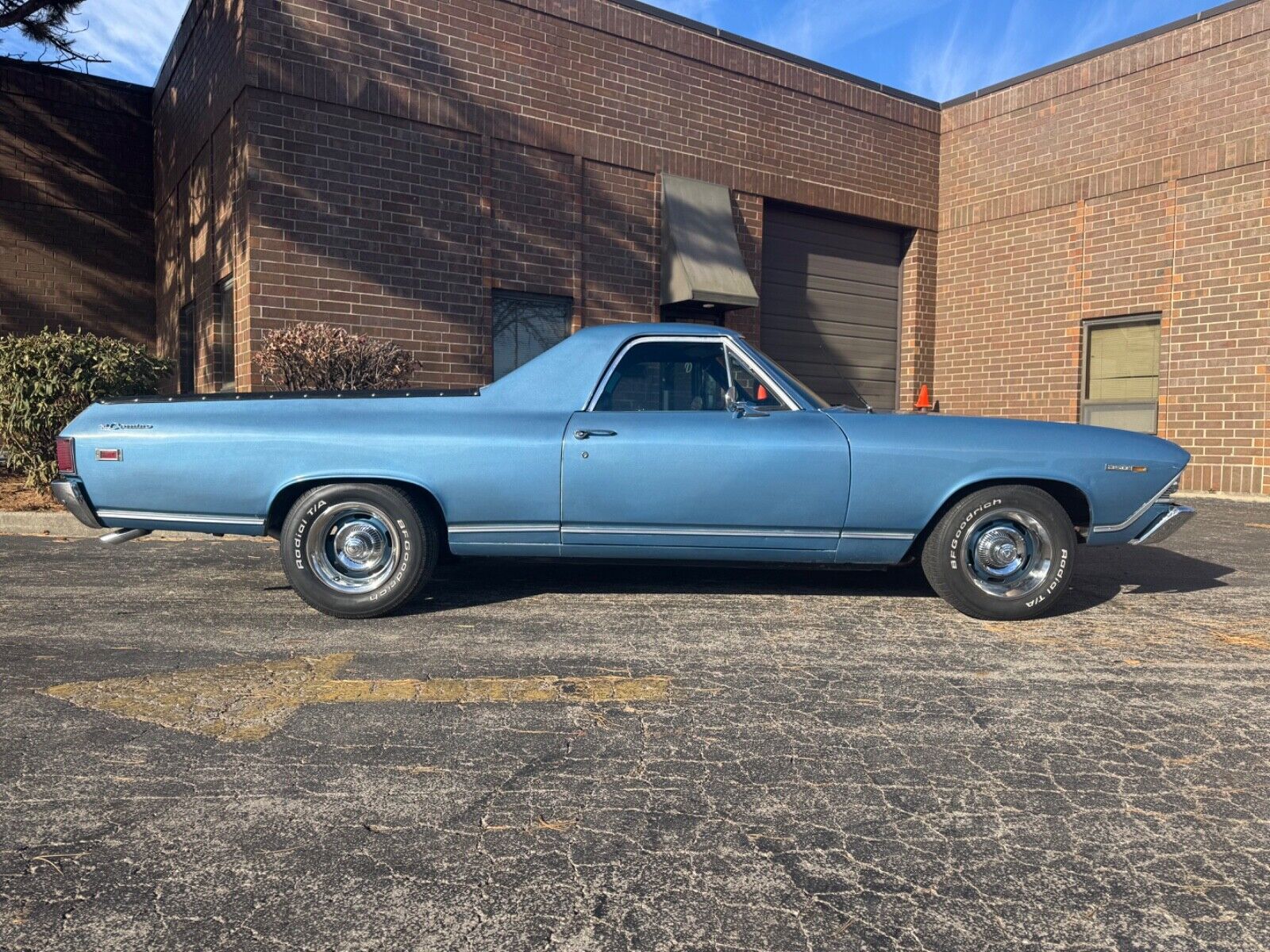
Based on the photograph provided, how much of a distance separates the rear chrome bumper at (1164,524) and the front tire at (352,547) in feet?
12.2

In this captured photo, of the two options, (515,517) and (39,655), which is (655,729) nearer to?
(515,517)

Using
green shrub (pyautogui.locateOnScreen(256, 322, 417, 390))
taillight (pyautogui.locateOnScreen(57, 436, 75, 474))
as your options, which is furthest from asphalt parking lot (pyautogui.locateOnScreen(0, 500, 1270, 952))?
green shrub (pyautogui.locateOnScreen(256, 322, 417, 390))

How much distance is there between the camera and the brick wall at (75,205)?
45.5 ft

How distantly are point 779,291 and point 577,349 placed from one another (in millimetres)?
9480

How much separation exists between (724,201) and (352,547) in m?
9.63

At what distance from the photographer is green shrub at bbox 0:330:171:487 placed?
816 centimetres

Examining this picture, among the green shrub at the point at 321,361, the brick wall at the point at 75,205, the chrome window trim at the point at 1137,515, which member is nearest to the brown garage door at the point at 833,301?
the green shrub at the point at 321,361

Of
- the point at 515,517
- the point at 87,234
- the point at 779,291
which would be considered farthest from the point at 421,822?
the point at 87,234

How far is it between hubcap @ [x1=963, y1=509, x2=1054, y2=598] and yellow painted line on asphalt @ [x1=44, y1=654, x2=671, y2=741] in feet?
6.51

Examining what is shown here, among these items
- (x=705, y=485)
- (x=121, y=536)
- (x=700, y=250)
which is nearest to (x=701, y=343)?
(x=705, y=485)

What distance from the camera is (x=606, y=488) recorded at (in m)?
4.57

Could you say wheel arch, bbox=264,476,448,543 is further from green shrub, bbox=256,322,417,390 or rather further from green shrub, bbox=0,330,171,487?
green shrub, bbox=0,330,171,487

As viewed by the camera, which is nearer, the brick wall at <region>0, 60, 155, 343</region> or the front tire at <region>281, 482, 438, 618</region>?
the front tire at <region>281, 482, 438, 618</region>

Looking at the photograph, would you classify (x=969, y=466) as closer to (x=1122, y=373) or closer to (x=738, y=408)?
(x=738, y=408)
